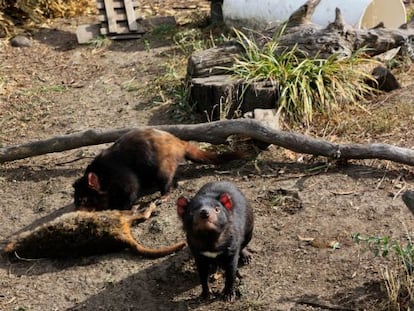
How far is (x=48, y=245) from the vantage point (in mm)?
4742

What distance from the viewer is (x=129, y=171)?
529cm

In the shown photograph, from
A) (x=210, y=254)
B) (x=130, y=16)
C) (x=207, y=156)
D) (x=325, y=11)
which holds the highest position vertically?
(x=325, y=11)

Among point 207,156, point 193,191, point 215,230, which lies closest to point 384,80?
point 207,156

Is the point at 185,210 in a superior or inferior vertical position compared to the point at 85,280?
superior

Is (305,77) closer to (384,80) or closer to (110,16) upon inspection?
(384,80)

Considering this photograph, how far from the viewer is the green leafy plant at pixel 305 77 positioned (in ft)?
19.9

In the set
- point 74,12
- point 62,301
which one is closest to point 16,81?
point 74,12

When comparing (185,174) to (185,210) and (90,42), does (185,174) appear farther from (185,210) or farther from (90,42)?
(90,42)

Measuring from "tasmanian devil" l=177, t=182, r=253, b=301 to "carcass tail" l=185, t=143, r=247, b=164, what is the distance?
4.00 ft

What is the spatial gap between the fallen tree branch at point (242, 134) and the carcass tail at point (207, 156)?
0.53 feet

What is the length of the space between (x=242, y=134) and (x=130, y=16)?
355 centimetres

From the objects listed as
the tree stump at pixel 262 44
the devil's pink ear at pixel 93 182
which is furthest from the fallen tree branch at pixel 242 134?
the devil's pink ear at pixel 93 182

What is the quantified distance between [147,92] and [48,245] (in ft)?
8.91

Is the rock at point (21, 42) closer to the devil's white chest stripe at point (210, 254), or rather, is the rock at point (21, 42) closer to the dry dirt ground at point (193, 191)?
the dry dirt ground at point (193, 191)
